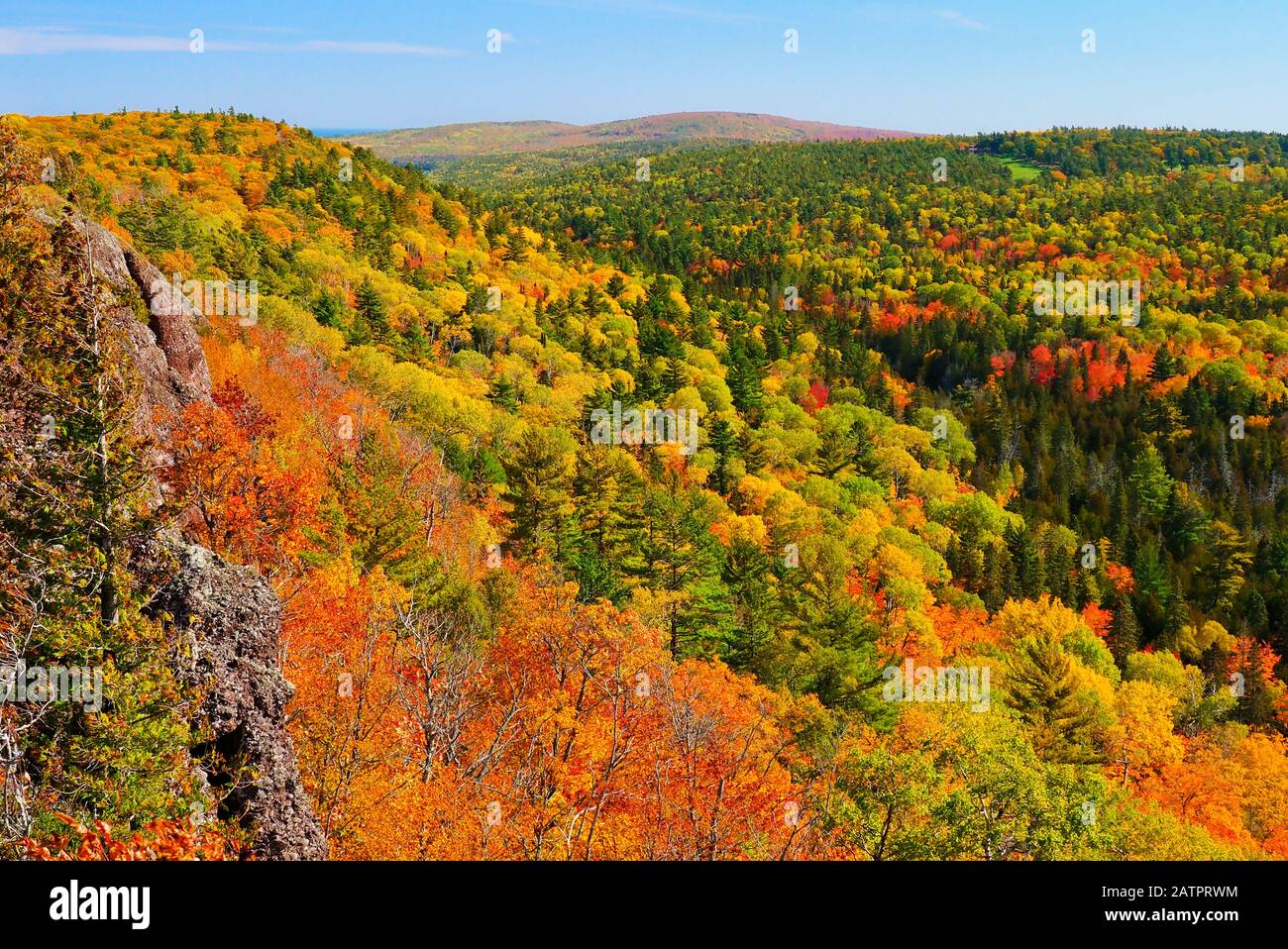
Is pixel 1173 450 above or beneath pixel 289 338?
beneath

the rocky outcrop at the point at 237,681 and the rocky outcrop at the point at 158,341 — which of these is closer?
the rocky outcrop at the point at 237,681

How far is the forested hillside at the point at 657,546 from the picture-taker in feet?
69.0

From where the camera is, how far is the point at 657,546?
49250mm

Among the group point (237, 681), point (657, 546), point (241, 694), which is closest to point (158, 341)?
point (657, 546)

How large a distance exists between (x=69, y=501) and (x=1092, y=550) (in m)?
105

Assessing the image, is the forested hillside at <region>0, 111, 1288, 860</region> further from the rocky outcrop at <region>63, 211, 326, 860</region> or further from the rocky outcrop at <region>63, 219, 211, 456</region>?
the rocky outcrop at <region>63, 219, 211, 456</region>

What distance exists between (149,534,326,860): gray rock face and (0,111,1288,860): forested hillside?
0.61 meters

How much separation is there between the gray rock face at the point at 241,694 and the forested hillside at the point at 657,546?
611 mm

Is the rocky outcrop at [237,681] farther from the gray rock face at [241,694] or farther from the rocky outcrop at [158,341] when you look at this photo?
the rocky outcrop at [158,341]

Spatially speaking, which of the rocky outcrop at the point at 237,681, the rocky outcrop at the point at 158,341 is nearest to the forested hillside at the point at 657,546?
the rocky outcrop at the point at 237,681

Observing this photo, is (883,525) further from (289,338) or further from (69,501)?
(69,501)
